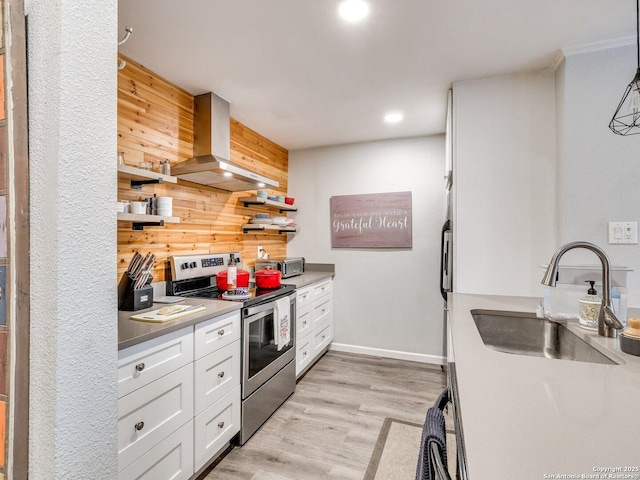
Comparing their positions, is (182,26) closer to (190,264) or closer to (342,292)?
(190,264)

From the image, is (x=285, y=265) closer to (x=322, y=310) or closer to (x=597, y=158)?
(x=322, y=310)

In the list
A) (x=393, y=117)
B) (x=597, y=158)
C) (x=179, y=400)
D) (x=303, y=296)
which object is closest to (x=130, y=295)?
(x=179, y=400)

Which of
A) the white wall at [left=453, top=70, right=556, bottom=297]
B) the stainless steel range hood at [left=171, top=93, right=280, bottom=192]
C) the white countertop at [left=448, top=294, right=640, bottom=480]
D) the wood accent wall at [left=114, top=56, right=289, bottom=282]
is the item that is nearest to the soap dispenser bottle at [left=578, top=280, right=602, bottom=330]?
the white countertop at [left=448, top=294, right=640, bottom=480]

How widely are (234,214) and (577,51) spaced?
8.86ft

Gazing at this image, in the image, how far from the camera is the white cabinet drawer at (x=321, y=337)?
3289mm

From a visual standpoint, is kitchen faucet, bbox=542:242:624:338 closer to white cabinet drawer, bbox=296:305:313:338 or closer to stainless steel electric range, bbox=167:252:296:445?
stainless steel electric range, bbox=167:252:296:445

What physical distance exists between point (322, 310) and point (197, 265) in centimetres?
151

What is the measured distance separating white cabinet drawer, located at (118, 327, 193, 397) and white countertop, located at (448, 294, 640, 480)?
124 centimetres

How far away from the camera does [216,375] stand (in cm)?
185

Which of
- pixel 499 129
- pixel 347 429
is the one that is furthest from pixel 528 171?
pixel 347 429

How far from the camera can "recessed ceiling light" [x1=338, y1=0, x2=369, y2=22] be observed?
5.02ft

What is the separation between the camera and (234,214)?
121 inches

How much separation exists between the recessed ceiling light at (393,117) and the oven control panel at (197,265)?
1.84 meters

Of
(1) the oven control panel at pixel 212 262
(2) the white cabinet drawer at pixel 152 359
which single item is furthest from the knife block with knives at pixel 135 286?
(1) the oven control panel at pixel 212 262
